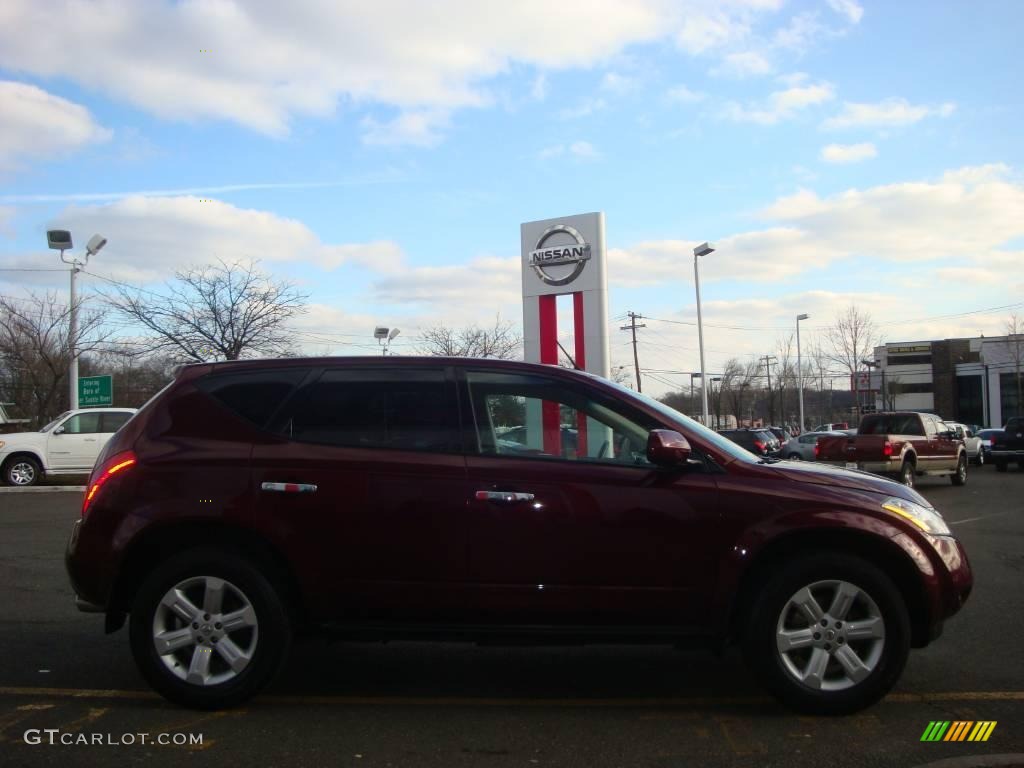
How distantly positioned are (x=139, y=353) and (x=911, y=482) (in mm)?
23211

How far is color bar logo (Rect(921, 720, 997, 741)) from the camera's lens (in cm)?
402

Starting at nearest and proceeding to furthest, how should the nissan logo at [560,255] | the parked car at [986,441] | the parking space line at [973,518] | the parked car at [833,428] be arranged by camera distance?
the parking space line at [973,518] → the nissan logo at [560,255] → the parked car at [986,441] → the parked car at [833,428]

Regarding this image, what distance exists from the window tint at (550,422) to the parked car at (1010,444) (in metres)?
25.3

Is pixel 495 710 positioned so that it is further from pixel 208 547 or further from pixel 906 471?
pixel 906 471

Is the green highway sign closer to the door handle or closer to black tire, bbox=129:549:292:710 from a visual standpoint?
black tire, bbox=129:549:292:710

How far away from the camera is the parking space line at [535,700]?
179 inches

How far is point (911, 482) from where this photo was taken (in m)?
18.8

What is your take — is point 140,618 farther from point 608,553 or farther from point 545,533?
point 608,553

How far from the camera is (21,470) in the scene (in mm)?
18766

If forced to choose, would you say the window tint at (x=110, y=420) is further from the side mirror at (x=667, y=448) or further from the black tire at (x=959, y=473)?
the black tire at (x=959, y=473)

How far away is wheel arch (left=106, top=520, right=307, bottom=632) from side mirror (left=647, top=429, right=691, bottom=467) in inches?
77.6

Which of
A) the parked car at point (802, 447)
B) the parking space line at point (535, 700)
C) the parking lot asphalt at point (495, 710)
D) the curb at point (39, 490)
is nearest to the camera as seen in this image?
the parking lot asphalt at point (495, 710)

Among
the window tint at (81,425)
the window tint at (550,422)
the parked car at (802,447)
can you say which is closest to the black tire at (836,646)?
the window tint at (550,422)

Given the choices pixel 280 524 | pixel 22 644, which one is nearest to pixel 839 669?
pixel 280 524
